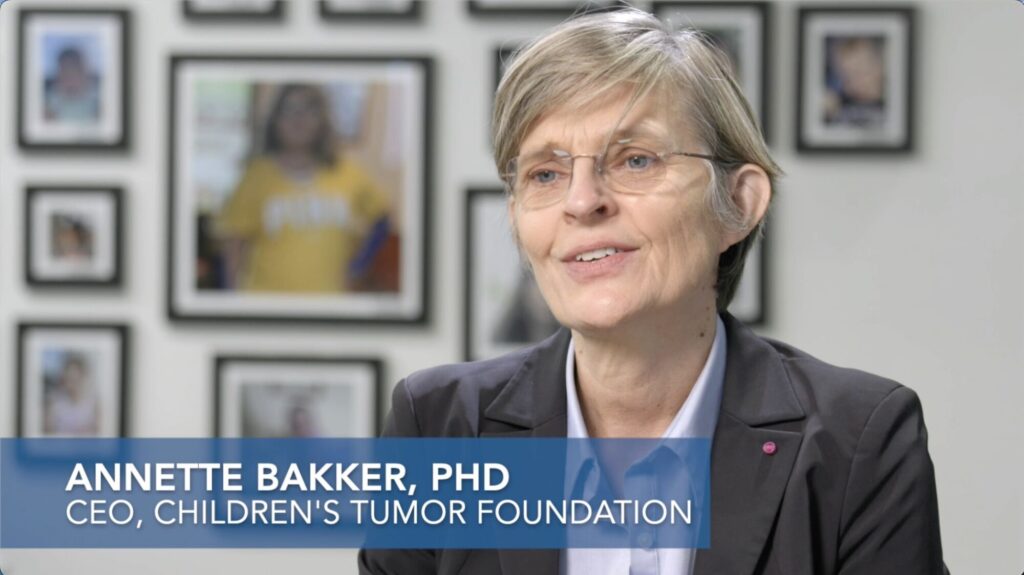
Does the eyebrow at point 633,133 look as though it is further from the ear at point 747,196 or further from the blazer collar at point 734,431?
the blazer collar at point 734,431

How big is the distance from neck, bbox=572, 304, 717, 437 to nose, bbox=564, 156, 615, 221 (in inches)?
5.8

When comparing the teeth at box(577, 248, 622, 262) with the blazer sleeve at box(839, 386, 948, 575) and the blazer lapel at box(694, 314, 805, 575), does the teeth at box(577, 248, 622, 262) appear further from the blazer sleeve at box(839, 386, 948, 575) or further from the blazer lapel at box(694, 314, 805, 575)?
the blazer sleeve at box(839, 386, 948, 575)

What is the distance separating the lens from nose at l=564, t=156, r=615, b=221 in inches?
53.5

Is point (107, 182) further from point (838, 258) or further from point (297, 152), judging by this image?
point (838, 258)

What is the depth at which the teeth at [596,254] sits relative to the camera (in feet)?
4.48

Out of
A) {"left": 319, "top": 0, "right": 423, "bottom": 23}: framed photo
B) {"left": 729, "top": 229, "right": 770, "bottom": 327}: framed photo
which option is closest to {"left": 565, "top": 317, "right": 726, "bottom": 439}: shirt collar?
{"left": 729, "top": 229, "right": 770, "bottom": 327}: framed photo

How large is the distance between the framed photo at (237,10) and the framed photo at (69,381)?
85cm

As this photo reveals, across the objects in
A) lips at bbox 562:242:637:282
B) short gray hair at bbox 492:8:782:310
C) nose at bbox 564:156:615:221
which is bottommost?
lips at bbox 562:242:637:282

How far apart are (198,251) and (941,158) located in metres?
1.87

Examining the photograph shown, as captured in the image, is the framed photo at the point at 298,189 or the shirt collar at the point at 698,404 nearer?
the shirt collar at the point at 698,404

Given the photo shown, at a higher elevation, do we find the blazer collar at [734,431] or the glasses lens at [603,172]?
the glasses lens at [603,172]

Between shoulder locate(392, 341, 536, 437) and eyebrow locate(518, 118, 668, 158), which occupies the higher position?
eyebrow locate(518, 118, 668, 158)

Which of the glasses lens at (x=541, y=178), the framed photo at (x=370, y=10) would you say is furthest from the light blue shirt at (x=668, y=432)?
the framed photo at (x=370, y=10)

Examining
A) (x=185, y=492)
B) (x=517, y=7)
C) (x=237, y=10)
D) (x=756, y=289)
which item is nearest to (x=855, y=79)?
(x=756, y=289)
